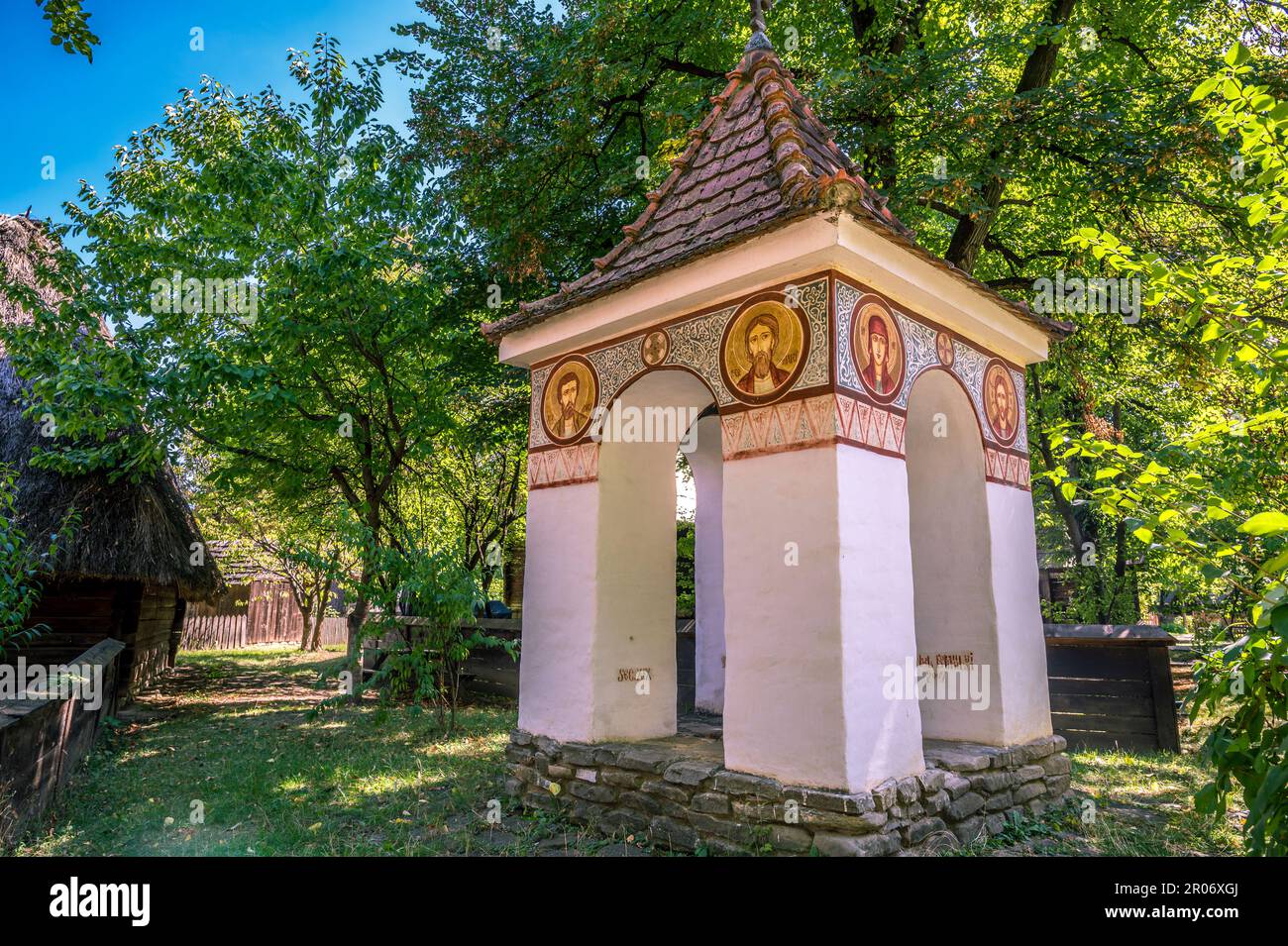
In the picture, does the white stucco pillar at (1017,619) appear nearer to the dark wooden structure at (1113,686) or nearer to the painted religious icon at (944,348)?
the painted religious icon at (944,348)

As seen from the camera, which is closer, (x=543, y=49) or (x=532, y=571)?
(x=532, y=571)

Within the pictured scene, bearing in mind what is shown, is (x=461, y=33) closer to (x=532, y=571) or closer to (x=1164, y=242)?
(x=532, y=571)

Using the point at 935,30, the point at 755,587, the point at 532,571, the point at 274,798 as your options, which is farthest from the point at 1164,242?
the point at 274,798

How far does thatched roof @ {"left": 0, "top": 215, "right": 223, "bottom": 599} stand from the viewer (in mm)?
9500

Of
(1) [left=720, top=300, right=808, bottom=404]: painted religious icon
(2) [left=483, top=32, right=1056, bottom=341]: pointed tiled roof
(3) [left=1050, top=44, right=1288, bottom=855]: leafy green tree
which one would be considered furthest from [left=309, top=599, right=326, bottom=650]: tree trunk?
(3) [left=1050, top=44, right=1288, bottom=855]: leafy green tree

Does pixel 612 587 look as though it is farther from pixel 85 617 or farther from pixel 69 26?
pixel 85 617

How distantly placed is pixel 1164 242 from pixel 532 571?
7.93 m

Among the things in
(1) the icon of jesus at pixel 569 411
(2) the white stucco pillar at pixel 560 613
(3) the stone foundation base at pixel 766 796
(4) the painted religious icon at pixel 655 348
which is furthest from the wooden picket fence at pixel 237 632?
(4) the painted religious icon at pixel 655 348

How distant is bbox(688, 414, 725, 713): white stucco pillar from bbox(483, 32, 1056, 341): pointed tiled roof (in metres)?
2.65

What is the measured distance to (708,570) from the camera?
8.34 meters

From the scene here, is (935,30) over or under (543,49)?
over
